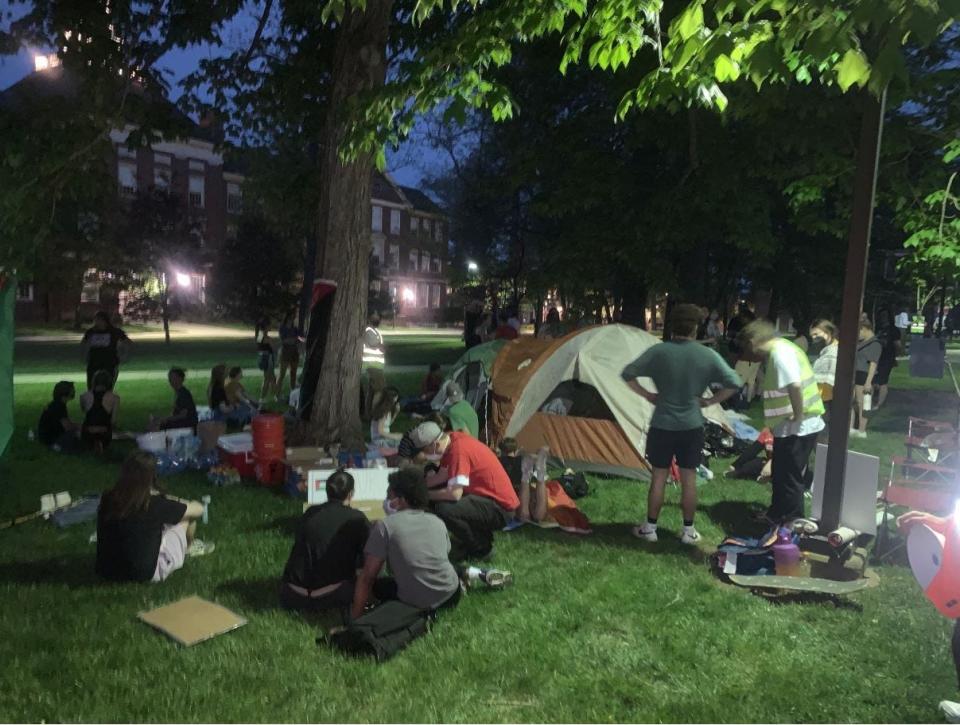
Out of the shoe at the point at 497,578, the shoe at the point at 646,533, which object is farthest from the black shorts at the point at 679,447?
the shoe at the point at 497,578

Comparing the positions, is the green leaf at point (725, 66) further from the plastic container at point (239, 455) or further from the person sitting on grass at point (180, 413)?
the person sitting on grass at point (180, 413)

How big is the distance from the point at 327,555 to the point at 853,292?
13.1 ft

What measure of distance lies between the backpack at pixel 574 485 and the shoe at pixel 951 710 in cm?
398

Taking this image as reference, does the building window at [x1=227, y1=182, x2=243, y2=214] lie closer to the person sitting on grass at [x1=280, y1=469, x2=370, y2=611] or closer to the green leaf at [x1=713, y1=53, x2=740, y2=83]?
the person sitting on grass at [x1=280, y1=469, x2=370, y2=611]

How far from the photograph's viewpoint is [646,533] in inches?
235

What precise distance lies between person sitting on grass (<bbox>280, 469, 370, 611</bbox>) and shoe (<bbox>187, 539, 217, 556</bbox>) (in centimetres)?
120

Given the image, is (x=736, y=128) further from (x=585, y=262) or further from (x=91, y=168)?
(x=91, y=168)

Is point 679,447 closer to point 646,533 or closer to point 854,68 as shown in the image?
point 646,533

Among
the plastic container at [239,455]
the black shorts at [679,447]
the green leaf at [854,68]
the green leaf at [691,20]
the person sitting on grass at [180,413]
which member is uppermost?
the green leaf at [691,20]

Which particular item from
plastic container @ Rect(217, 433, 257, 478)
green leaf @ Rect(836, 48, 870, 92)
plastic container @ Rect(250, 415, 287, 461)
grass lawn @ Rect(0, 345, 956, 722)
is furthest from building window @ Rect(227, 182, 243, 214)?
green leaf @ Rect(836, 48, 870, 92)

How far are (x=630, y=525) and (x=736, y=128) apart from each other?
11.3 m

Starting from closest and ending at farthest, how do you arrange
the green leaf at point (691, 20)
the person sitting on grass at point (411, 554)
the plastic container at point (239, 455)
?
the green leaf at point (691, 20), the person sitting on grass at point (411, 554), the plastic container at point (239, 455)

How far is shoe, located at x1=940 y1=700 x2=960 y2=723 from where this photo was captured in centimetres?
337

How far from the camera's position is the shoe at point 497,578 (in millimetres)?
4859
